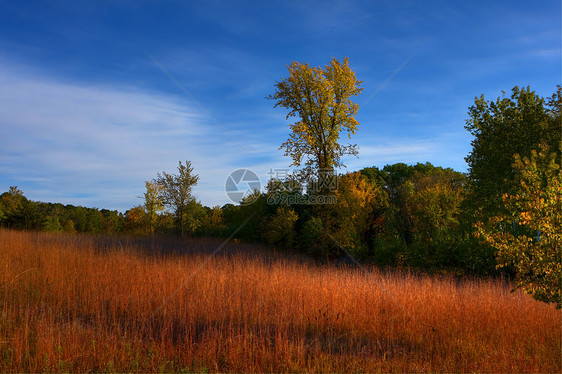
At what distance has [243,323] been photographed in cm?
740

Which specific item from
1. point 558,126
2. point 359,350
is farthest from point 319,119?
point 558,126

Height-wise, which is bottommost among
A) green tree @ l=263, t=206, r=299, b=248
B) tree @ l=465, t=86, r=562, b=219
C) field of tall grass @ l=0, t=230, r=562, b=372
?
field of tall grass @ l=0, t=230, r=562, b=372

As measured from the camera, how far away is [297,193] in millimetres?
29312

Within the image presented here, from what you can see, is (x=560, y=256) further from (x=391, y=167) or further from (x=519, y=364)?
(x=391, y=167)

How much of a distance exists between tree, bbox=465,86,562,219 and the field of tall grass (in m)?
12.4

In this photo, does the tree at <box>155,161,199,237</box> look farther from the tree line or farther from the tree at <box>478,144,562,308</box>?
the tree at <box>478,144,562,308</box>

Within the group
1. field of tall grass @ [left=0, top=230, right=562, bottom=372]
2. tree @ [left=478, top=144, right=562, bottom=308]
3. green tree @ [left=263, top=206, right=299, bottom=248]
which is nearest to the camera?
field of tall grass @ [left=0, top=230, right=562, bottom=372]

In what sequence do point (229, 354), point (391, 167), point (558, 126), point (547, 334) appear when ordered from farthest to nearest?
point (391, 167) → point (558, 126) → point (547, 334) → point (229, 354)

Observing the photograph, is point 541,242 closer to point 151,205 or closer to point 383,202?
point 383,202

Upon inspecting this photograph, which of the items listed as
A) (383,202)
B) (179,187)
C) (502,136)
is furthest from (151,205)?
(502,136)

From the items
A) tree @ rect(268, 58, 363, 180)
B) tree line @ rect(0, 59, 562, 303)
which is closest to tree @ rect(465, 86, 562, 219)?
tree line @ rect(0, 59, 562, 303)

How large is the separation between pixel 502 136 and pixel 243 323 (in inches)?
876

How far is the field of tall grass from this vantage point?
17.8 ft

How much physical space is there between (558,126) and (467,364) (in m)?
21.0
